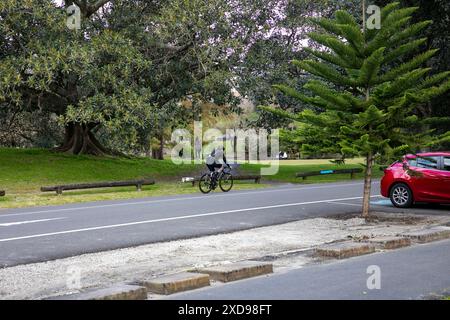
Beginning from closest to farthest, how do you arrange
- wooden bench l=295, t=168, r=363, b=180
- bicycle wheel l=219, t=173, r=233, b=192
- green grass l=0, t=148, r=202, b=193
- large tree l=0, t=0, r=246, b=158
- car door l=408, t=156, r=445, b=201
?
1. car door l=408, t=156, r=445, b=201
2. bicycle wheel l=219, t=173, r=233, b=192
3. large tree l=0, t=0, r=246, b=158
4. green grass l=0, t=148, r=202, b=193
5. wooden bench l=295, t=168, r=363, b=180

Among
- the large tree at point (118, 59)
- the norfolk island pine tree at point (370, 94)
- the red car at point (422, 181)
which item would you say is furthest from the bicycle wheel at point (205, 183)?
the norfolk island pine tree at point (370, 94)

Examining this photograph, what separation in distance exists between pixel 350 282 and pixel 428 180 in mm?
9089

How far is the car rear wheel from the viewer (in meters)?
16.0

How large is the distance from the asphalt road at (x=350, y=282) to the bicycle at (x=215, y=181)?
13.1 meters

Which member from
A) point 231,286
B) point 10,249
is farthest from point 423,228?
point 10,249

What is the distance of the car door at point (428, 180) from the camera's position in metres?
15.5

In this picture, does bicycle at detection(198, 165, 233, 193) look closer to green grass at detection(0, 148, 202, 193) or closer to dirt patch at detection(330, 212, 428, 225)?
green grass at detection(0, 148, 202, 193)

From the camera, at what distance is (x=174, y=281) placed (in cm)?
701

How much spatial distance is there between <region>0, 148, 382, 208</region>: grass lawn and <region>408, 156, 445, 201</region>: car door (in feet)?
30.4

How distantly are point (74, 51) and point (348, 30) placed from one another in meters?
14.4

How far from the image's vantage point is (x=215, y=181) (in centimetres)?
2216

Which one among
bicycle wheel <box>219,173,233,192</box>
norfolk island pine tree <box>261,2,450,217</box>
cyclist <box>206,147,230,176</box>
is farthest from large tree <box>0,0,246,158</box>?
norfolk island pine tree <box>261,2,450,217</box>

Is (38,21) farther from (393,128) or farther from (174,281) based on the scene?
(174,281)

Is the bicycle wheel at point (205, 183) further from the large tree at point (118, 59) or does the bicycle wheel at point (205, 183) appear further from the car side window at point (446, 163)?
the car side window at point (446, 163)
